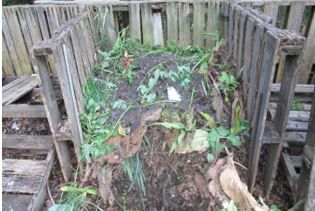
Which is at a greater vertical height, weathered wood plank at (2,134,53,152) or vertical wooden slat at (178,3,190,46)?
vertical wooden slat at (178,3,190,46)

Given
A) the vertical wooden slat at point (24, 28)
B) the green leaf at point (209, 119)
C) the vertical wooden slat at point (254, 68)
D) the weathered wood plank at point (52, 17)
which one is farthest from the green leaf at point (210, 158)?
the vertical wooden slat at point (24, 28)

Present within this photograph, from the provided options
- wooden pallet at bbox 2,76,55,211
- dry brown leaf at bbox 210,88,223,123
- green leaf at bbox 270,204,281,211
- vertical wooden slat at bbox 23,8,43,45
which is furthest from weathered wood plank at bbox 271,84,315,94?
vertical wooden slat at bbox 23,8,43,45

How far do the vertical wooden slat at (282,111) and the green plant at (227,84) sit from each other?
20.0 inches

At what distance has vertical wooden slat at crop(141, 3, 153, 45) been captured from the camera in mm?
3467

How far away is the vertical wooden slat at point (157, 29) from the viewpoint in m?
3.54

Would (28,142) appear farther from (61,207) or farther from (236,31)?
(236,31)

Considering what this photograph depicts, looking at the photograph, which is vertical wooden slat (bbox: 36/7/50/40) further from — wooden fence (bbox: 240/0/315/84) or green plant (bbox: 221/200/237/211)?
green plant (bbox: 221/200/237/211)

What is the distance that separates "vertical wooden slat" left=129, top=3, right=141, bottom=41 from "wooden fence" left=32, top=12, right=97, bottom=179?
29.0 inches

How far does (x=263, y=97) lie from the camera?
208 centimetres

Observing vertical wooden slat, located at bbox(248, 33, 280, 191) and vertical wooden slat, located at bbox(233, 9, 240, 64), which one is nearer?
vertical wooden slat, located at bbox(248, 33, 280, 191)

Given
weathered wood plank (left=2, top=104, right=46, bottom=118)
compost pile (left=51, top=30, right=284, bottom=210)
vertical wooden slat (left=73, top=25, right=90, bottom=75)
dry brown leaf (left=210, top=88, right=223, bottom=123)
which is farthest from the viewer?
weathered wood plank (left=2, top=104, right=46, bottom=118)

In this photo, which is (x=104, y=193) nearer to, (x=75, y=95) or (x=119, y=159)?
(x=119, y=159)

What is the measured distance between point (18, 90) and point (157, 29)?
1.73 meters

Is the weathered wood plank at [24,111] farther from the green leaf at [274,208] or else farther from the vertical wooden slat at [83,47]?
the green leaf at [274,208]
